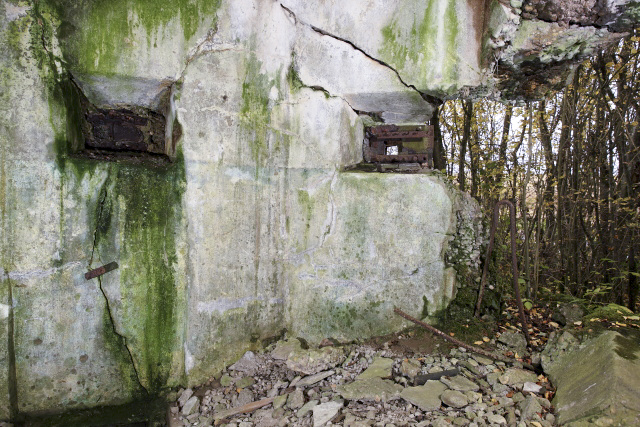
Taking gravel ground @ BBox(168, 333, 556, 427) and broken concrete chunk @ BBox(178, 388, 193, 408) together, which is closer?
gravel ground @ BBox(168, 333, 556, 427)

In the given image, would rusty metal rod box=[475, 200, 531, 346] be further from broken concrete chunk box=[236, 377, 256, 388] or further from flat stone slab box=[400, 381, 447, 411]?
broken concrete chunk box=[236, 377, 256, 388]

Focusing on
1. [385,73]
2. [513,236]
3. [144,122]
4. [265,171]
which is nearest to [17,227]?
[144,122]

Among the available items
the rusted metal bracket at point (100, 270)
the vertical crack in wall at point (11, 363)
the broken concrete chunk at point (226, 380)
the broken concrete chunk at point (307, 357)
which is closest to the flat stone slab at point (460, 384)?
the broken concrete chunk at point (307, 357)

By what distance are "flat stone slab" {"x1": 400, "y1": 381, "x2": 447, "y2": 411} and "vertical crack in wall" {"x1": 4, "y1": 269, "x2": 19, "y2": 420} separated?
1.87m

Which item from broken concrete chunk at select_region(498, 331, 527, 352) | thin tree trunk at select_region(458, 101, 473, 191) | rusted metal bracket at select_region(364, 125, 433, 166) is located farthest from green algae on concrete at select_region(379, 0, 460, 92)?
thin tree trunk at select_region(458, 101, 473, 191)

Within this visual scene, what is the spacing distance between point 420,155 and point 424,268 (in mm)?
743

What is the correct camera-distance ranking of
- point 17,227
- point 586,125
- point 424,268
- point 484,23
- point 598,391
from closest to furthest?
point 598,391
point 17,227
point 484,23
point 424,268
point 586,125

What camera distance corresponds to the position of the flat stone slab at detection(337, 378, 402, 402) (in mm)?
1981

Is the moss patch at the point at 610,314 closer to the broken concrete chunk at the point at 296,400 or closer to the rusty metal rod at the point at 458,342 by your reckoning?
the rusty metal rod at the point at 458,342

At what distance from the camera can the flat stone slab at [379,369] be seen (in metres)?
2.17

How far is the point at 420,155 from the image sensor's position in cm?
265

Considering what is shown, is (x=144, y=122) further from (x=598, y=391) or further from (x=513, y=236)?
(x=598, y=391)

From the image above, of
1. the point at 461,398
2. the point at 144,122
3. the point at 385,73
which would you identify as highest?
the point at 385,73

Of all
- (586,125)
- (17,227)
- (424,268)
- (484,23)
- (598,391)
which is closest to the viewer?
(598,391)
